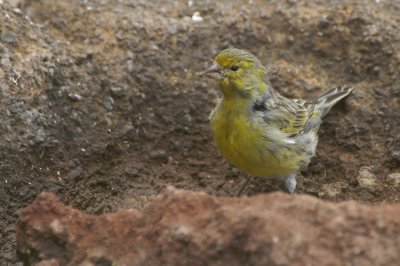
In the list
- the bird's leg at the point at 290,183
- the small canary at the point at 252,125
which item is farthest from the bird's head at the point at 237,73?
the bird's leg at the point at 290,183

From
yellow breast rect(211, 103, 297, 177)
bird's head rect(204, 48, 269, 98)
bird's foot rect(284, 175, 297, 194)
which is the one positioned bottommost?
bird's foot rect(284, 175, 297, 194)

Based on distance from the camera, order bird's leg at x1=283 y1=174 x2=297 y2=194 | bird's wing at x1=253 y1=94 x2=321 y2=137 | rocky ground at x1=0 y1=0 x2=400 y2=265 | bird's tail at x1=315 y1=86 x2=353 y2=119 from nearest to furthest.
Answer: rocky ground at x1=0 y1=0 x2=400 y2=265 → bird's wing at x1=253 y1=94 x2=321 y2=137 → bird's leg at x1=283 y1=174 x2=297 y2=194 → bird's tail at x1=315 y1=86 x2=353 y2=119

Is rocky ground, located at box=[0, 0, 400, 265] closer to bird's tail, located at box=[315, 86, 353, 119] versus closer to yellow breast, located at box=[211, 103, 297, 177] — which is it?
bird's tail, located at box=[315, 86, 353, 119]

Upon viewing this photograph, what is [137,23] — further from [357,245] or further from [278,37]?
[357,245]

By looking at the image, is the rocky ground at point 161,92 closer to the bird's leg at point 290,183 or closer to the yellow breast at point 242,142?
the bird's leg at point 290,183

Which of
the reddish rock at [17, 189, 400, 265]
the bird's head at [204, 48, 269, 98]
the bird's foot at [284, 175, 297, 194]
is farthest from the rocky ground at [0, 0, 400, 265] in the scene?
the reddish rock at [17, 189, 400, 265]

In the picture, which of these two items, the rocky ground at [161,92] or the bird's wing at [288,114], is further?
the bird's wing at [288,114]

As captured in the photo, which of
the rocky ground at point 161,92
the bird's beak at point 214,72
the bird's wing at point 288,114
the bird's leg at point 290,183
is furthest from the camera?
the bird's leg at point 290,183

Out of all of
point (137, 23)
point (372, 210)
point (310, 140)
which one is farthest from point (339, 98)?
point (372, 210)
